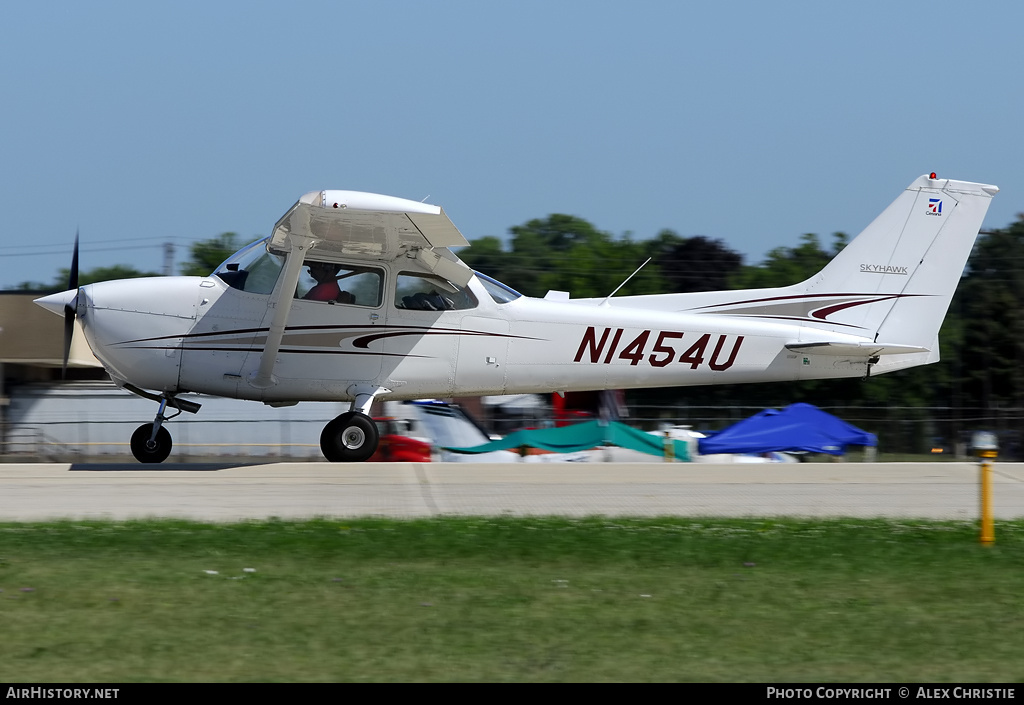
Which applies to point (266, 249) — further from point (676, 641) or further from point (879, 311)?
point (676, 641)

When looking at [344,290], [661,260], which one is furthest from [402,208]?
[661,260]

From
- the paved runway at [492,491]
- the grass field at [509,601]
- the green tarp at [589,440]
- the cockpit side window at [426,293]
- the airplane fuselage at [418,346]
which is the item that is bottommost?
the grass field at [509,601]

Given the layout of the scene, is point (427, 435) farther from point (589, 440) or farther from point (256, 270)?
point (256, 270)

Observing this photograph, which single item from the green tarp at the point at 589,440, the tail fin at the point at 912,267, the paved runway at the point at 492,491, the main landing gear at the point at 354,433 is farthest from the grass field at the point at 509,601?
the green tarp at the point at 589,440

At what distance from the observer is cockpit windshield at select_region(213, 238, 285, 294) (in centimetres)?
1138

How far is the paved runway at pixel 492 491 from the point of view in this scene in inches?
318

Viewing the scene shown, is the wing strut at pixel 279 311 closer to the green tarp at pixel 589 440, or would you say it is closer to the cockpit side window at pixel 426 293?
the cockpit side window at pixel 426 293

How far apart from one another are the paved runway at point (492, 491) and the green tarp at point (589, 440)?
231 inches

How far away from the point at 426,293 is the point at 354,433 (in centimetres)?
168

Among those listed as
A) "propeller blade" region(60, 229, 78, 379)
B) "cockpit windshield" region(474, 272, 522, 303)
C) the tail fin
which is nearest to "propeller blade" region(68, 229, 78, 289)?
"propeller blade" region(60, 229, 78, 379)

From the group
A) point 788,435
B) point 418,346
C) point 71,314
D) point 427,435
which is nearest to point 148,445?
point 71,314

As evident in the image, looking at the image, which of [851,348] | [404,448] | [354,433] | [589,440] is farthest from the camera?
[404,448]

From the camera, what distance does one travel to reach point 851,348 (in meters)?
12.1
